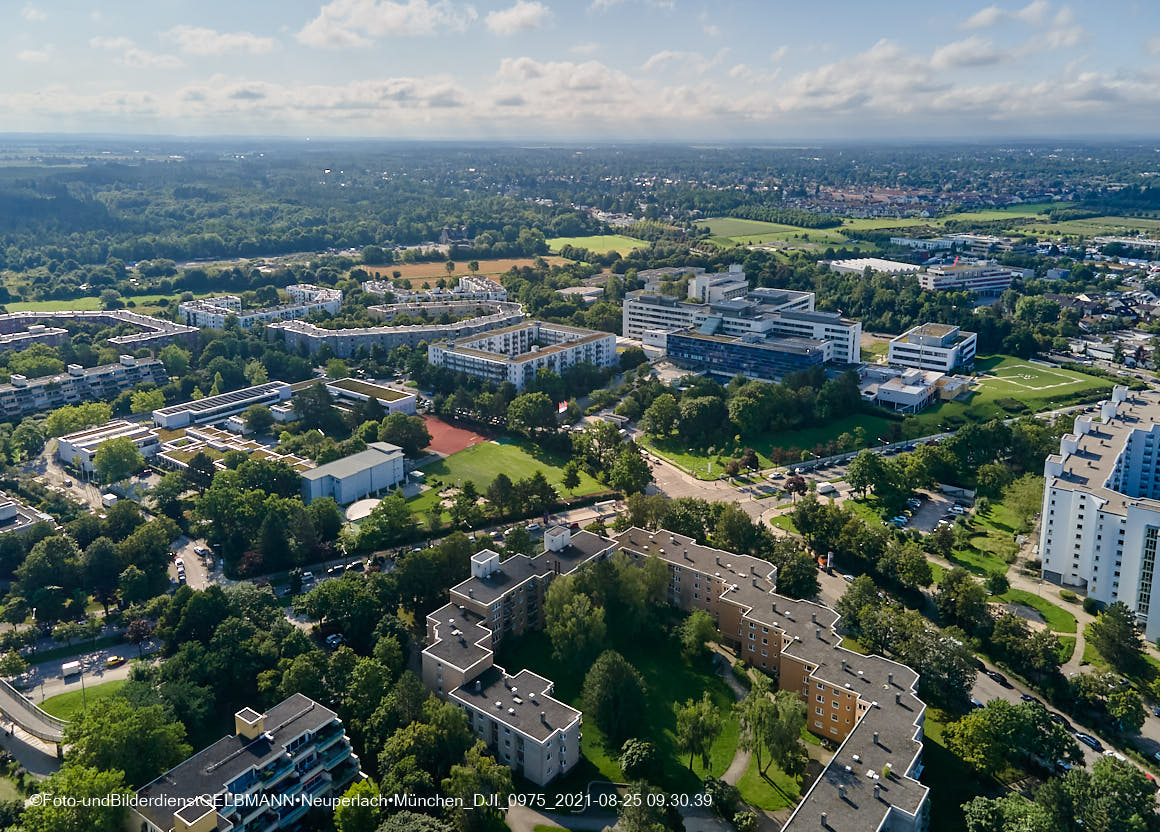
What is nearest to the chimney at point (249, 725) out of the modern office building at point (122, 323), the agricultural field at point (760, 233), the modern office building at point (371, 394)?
the modern office building at point (371, 394)

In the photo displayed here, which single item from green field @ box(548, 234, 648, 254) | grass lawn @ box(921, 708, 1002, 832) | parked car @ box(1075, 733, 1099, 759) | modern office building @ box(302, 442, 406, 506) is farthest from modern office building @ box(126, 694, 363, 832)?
green field @ box(548, 234, 648, 254)

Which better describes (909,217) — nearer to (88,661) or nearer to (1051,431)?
(1051,431)

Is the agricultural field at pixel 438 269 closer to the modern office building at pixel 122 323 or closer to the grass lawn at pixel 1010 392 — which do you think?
the modern office building at pixel 122 323

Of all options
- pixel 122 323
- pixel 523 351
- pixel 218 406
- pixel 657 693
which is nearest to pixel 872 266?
pixel 523 351

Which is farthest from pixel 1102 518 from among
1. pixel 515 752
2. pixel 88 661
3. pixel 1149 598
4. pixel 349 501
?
→ pixel 88 661

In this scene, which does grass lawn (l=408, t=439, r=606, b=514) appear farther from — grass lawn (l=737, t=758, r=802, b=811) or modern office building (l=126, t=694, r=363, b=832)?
grass lawn (l=737, t=758, r=802, b=811)
